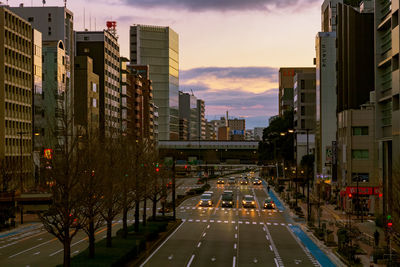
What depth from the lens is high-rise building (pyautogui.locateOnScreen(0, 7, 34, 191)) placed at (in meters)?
82.7

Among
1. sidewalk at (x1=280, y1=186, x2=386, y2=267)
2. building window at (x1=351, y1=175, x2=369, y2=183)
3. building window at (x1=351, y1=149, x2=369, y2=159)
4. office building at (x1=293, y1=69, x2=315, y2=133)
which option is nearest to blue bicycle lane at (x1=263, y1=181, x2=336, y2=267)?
sidewalk at (x1=280, y1=186, x2=386, y2=267)

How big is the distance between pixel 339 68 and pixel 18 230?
4754 cm

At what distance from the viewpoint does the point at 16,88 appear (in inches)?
3452

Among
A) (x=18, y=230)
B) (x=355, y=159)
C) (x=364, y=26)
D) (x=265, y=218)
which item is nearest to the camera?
(x=18, y=230)

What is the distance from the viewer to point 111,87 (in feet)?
461

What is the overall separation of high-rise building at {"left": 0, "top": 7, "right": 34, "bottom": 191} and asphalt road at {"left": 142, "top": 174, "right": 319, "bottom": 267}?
30936mm

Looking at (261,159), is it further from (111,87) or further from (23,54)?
(23,54)

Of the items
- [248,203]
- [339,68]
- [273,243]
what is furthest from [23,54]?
[273,243]

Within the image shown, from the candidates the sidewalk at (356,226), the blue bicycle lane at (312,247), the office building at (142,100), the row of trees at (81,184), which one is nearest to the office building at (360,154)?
the sidewalk at (356,226)

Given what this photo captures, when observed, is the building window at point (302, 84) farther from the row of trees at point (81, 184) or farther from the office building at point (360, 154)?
the row of trees at point (81, 184)

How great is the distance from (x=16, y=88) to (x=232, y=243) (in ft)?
186

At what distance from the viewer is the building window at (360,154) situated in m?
68.5

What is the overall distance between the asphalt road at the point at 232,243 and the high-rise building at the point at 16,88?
101 feet

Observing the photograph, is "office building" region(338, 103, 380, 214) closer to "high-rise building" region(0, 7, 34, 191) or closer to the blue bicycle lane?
the blue bicycle lane
